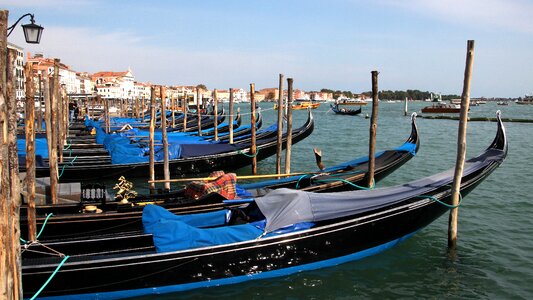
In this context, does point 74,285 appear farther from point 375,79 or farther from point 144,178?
point 144,178

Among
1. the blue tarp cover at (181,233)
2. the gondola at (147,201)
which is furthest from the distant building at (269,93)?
the blue tarp cover at (181,233)

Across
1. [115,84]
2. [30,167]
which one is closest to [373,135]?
[30,167]

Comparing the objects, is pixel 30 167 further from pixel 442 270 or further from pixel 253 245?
pixel 442 270

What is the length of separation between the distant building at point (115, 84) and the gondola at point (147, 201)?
62.5m

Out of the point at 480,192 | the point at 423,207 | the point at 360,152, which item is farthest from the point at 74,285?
the point at 360,152

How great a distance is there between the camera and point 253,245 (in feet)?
15.3

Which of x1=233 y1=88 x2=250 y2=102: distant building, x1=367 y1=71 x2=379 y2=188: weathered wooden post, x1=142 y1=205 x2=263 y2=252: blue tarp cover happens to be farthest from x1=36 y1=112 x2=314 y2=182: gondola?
x1=233 y1=88 x2=250 y2=102: distant building

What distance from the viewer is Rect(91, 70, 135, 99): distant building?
72875 millimetres

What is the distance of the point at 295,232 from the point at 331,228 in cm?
42

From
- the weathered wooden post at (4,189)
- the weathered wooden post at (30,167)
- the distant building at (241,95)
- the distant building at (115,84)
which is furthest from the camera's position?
the distant building at (241,95)

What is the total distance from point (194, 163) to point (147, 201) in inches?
155

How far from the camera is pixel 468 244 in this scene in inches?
236

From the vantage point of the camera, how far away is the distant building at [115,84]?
72.9m

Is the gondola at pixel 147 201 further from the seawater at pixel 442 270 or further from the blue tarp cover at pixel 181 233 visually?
the seawater at pixel 442 270
